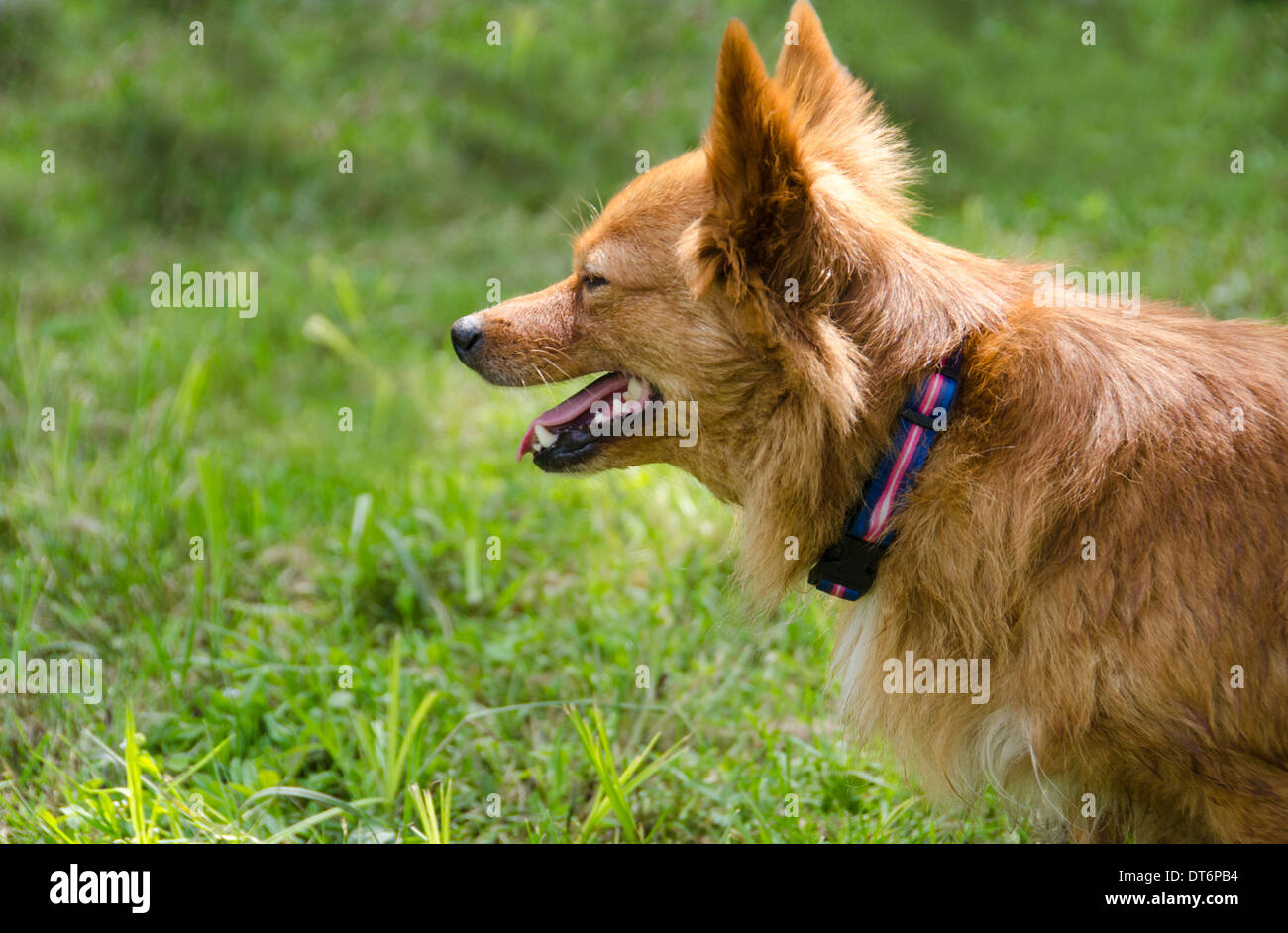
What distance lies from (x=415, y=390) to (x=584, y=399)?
2.94 metres

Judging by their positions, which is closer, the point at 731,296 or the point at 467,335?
the point at 731,296

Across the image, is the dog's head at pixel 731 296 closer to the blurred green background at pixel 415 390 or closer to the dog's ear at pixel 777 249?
the dog's ear at pixel 777 249

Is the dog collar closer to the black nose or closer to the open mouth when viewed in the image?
the open mouth

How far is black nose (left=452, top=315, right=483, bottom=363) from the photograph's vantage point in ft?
10.3

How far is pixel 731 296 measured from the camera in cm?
259

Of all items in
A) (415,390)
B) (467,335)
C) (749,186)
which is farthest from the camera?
(415,390)

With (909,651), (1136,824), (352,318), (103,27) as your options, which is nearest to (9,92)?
(103,27)

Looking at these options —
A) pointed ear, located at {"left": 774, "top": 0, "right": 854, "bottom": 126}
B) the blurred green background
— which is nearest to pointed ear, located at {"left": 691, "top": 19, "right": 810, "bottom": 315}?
pointed ear, located at {"left": 774, "top": 0, "right": 854, "bottom": 126}

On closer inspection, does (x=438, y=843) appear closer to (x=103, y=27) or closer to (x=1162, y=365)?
(x=1162, y=365)

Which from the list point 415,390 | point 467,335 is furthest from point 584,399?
point 415,390

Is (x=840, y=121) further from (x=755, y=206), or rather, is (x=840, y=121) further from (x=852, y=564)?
(x=852, y=564)

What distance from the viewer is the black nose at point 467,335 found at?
10.3 ft

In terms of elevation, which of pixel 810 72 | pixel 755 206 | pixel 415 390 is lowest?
pixel 755 206
